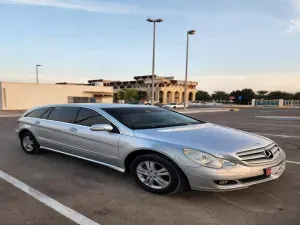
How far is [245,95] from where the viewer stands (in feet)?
336

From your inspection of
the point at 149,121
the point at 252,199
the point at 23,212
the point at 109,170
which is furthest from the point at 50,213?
the point at 252,199

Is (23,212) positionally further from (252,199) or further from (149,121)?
(252,199)

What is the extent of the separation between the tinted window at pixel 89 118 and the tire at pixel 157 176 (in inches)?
40.2

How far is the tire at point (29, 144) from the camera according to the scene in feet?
20.4

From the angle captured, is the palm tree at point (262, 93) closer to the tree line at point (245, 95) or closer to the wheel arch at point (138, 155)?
the tree line at point (245, 95)

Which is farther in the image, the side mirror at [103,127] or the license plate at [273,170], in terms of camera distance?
the side mirror at [103,127]

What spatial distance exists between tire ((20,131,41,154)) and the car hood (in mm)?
3217

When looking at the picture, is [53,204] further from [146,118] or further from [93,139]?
[146,118]

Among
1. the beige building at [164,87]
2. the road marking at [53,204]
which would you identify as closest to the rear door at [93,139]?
the road marking at [53,204]

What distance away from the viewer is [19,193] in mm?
3914

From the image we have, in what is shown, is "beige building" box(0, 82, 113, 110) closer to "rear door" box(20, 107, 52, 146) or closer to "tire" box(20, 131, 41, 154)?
"tire" box(20, 131, 41, 154)

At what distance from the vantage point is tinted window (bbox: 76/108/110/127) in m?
4.73

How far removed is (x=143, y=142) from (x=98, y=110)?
4.52ft

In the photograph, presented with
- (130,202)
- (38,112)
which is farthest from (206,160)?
(38,112)
